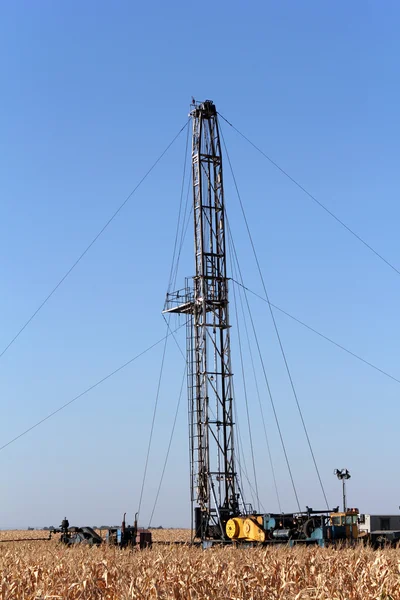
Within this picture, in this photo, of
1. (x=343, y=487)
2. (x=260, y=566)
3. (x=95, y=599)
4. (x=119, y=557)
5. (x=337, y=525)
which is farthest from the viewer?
(x=343, y=487)

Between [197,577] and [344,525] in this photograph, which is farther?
[344,525]

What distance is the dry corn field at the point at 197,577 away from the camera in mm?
13203

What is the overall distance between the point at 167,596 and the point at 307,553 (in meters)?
6.85

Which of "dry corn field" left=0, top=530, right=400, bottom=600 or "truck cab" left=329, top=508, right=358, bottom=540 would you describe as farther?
"truck cab" left=329, top=508, right=358, bottom=540

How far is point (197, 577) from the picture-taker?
49.1ft

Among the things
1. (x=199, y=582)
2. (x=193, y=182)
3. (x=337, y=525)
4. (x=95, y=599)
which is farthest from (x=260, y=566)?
(x=193, y=182)

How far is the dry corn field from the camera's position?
1320cm

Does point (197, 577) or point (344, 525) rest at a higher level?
point (197, 577)

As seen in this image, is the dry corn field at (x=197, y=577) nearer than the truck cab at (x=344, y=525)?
Yes

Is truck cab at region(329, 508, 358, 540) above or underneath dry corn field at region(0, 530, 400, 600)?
underneath

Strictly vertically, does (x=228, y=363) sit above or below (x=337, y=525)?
above

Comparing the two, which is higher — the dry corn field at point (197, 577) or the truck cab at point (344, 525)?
the dry corn field at point (197, 577)

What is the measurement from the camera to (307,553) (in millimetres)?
19109

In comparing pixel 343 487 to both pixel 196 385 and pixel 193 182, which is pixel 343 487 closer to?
pixel 196 385
